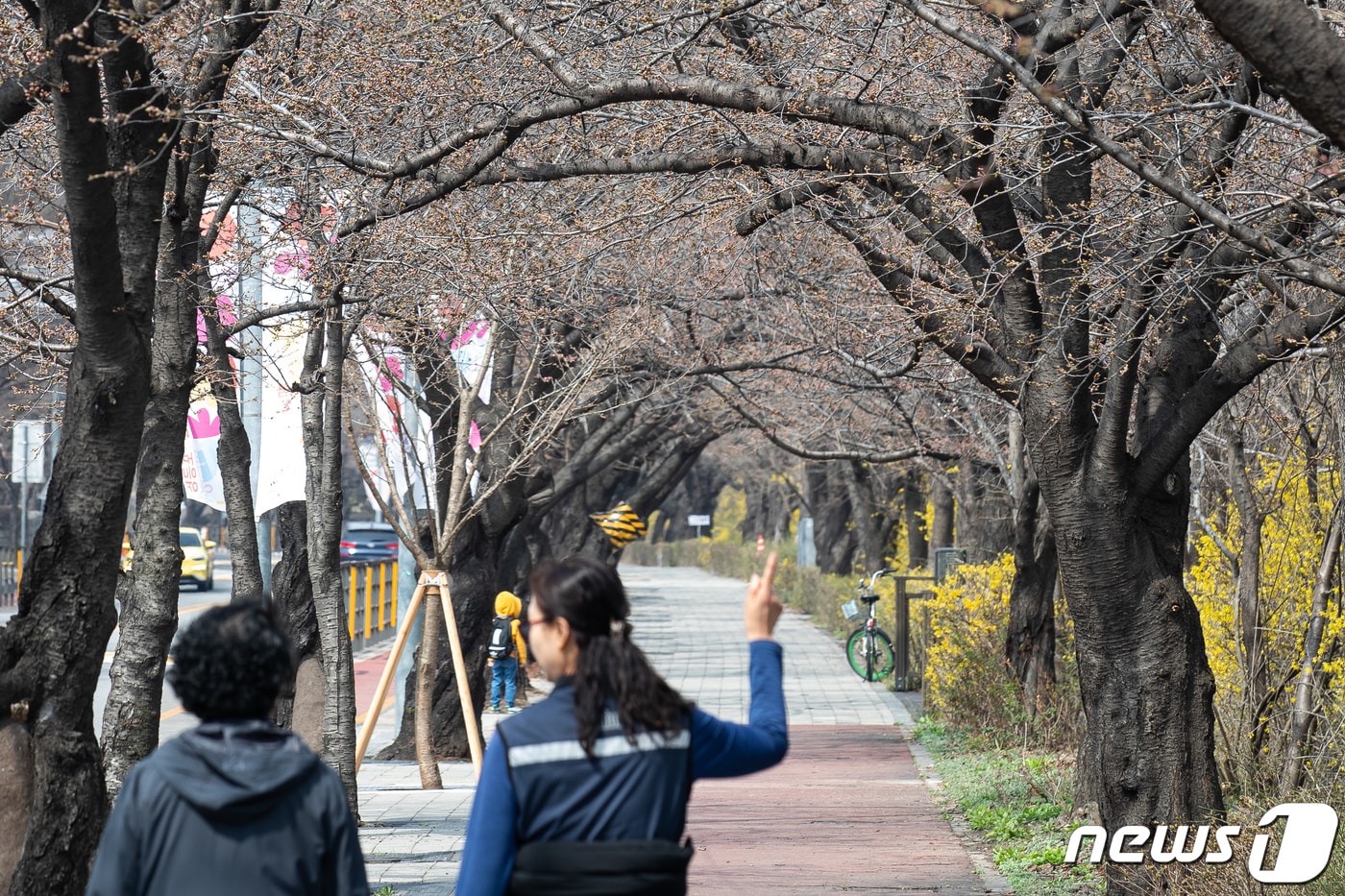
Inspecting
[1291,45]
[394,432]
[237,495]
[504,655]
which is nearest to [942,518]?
[504,655]

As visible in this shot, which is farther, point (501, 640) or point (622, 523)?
point (622, 523)

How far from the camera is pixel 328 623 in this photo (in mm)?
9820

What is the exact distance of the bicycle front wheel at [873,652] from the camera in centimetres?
2358

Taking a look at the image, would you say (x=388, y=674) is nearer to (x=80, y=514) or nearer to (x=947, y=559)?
(x=80, y=514)

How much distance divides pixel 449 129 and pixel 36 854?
453cm

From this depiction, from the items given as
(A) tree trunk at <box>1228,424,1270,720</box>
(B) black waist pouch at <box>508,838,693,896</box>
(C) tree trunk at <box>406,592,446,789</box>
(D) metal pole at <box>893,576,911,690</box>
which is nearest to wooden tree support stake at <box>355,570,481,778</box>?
(C) tree trunk at <box>406,592,446,789</box>

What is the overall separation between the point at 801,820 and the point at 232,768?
8.85 metres

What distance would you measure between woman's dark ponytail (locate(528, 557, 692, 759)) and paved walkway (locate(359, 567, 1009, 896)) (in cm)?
42

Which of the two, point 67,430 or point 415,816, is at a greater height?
point 67,430

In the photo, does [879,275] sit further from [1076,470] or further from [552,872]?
[552,872]

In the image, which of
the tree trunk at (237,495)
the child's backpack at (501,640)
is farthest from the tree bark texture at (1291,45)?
the child's backpack at (501,640)

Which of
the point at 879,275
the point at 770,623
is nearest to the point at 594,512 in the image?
the point at 879,275

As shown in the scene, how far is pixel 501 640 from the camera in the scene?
17828 mm

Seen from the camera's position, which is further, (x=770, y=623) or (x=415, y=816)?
(x=415, y=816)
